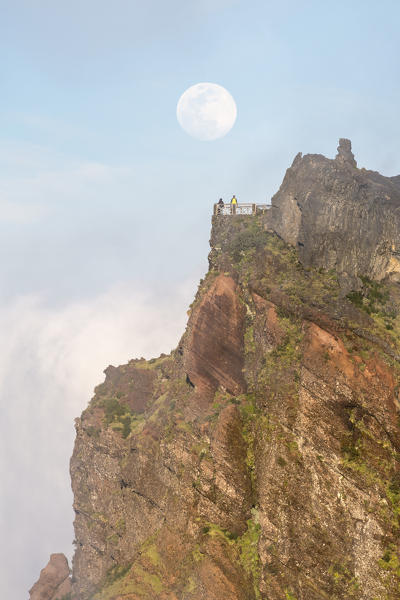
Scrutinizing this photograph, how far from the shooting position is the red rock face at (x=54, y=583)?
6588 centimetres

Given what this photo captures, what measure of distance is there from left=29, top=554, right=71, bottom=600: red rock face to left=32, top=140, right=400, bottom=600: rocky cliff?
6.71m

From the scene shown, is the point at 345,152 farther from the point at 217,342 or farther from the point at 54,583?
the point at 54,583

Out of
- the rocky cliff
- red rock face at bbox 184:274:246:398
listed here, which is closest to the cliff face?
the rocky cliff

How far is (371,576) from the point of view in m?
31.9

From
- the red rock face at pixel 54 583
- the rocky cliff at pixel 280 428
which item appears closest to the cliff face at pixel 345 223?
the rocky cliff at pixel 280 428

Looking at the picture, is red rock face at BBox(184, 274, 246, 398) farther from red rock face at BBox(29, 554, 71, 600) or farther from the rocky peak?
red rock face at BBox(29, 554, 71, 600)

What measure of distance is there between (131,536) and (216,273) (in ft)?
96.5

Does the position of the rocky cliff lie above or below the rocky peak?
below

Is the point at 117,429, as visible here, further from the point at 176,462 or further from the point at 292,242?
the point at 292,242

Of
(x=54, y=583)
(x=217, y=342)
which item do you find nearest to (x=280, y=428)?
(x=217, y=342)

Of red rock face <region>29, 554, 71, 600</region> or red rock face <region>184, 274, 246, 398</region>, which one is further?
red rock face <region>29, 554, 71, 600</region>

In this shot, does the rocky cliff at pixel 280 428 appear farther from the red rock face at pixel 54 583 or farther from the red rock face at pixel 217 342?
the red rock face at pixel 54 583

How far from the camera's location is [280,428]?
38938 mm

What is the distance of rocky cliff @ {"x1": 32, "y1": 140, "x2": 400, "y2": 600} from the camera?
34125 millimetres
